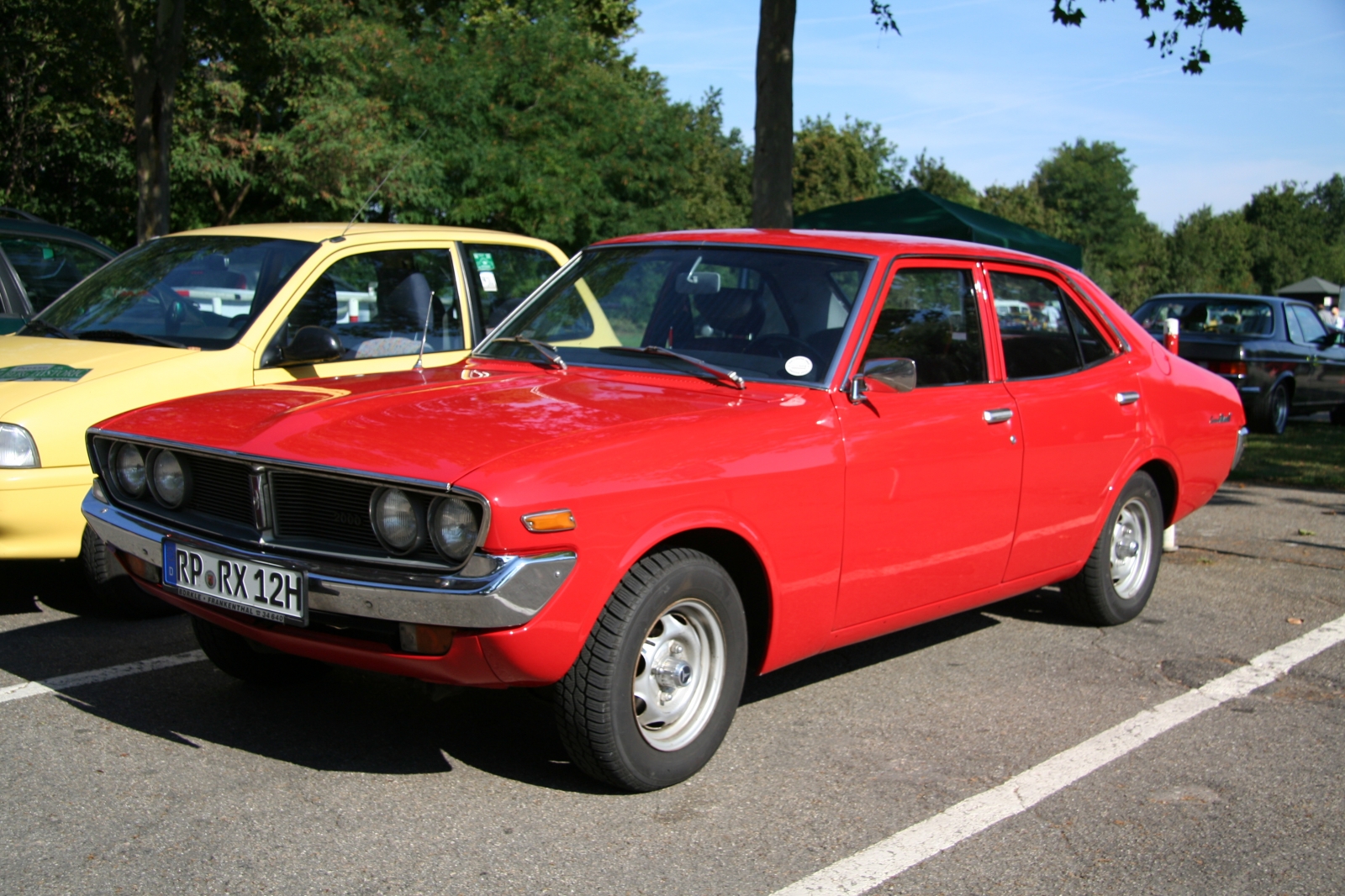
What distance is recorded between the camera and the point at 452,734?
4.11 m

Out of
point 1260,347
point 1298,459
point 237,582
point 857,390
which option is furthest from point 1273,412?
point 237,582

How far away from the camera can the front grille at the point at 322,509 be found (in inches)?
131

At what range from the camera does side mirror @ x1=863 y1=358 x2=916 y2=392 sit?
13.6 ft

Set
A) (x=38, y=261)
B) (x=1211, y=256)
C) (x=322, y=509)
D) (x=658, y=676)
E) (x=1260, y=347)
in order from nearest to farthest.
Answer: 1. (x=322, y=509)
2. (x=658, y=676)
3. (x=38, y=261)
4. (x=1260, y=347)
5. (x=1211, y=256)

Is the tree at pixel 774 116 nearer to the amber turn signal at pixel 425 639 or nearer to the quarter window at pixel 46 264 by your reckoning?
the quarter window at pixel 46 264

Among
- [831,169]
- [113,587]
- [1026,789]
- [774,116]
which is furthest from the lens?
[831,169]

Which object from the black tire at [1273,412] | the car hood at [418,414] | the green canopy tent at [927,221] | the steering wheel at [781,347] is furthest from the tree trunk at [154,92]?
the black tire at [1273,412]

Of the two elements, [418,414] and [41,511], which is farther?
[41,511]

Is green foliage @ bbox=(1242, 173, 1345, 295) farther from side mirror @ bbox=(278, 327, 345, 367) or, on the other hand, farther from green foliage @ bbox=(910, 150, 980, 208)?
side mirror @ bbox=(278, 327, 345, 367)

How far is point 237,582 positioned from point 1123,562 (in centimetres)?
406

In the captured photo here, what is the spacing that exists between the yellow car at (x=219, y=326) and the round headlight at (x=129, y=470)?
1.16 m

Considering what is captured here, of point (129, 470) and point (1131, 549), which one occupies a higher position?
point (129, 470)

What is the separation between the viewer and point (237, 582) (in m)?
3.46

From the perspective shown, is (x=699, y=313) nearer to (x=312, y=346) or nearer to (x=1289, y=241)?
(x=312, y=346)
